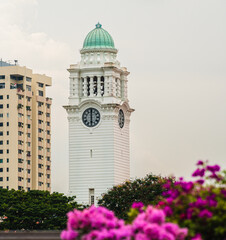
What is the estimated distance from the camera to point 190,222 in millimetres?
43062

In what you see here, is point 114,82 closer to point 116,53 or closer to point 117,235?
point 116,53

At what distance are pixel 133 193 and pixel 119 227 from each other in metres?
86.0

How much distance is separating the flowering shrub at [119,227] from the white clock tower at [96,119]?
369 ft

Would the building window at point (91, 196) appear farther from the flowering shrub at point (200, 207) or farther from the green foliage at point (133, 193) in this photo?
the flowering shrub at point (200, 207)

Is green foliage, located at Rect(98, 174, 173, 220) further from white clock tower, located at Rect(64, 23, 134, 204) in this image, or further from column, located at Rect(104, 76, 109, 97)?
column, located at Rect(104, 76, 109, 97)

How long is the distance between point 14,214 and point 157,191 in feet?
59.8

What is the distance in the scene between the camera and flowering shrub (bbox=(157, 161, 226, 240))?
42969 millimetres

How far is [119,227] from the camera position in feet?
139

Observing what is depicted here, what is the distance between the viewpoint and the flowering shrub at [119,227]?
40.3m

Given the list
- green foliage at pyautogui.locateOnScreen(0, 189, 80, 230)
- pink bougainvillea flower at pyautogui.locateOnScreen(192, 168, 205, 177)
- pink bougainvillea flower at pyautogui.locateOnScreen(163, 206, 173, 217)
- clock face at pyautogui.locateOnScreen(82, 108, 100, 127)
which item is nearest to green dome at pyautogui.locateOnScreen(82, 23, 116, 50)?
clock face at pyautogui.locateOnScreen(82, 108, 100, 127)

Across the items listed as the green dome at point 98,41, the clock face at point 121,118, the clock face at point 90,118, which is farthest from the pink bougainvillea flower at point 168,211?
the green dome at point 98,41

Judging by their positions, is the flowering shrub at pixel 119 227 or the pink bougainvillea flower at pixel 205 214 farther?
the pink bougainvillea flower at pixel 205 214

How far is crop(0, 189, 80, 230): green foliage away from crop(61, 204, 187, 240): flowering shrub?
81.7 meters

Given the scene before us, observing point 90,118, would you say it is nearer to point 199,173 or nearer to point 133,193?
point 133,193
